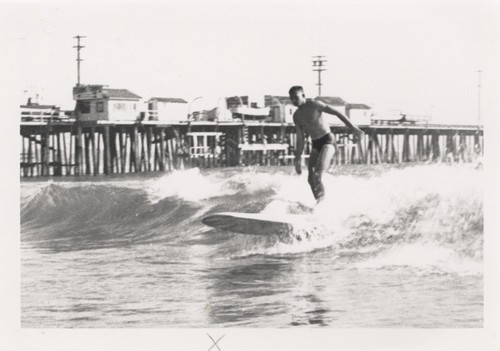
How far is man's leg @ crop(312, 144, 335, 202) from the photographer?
585 centimetres

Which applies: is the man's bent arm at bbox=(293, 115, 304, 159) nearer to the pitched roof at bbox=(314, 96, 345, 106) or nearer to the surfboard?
the pitched roof at bbox=(314, 96, 345, 106)

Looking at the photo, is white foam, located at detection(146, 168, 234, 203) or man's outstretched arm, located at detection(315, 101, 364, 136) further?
white foam, located at detection(146, 168, 234, 203)

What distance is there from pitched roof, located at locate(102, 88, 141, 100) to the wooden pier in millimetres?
298

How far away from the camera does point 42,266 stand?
5.68m

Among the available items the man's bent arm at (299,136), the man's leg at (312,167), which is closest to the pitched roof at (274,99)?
the man's bent arm at (299,136)

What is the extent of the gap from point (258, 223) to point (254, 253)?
19 centimetres

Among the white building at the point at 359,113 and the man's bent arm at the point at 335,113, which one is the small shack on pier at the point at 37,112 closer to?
the man's bent arm at the point at 335,113

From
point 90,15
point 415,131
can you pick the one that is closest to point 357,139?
point 415,131

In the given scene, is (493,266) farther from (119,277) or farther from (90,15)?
(90,15)

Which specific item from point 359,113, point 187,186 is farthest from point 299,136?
point 187,186

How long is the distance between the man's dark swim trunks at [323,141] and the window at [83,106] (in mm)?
1497

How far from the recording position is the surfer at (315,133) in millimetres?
5809

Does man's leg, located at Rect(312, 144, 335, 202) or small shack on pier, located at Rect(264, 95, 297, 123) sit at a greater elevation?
small shack on pier, located at Rect(264, 95, 297, 123)

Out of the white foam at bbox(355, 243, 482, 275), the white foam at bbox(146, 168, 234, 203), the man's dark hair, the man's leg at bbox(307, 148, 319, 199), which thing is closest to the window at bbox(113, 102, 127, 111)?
the white foam at bbox(146, 168, 234, 203)
